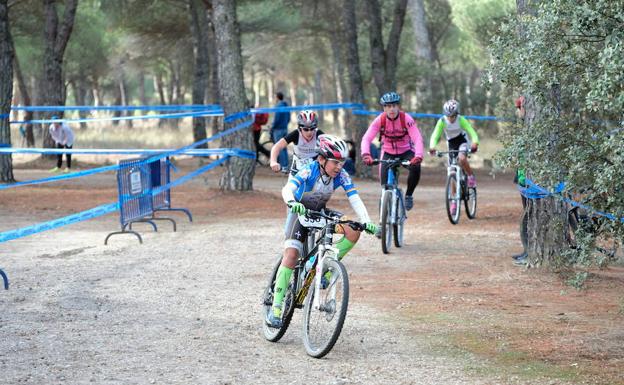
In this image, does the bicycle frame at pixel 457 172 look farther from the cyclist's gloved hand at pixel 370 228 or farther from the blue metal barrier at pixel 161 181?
the cyclist's gloved hand at pixel 370 228

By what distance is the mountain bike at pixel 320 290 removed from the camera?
7285 millimetres

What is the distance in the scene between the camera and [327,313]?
738 cm

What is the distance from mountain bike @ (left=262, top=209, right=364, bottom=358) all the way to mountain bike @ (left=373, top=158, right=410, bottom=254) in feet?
16.7

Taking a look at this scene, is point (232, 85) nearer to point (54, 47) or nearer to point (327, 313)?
point (54, 47)

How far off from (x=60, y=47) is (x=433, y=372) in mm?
24419

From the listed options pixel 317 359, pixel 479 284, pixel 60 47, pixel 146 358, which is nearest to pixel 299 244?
pixel 317 359

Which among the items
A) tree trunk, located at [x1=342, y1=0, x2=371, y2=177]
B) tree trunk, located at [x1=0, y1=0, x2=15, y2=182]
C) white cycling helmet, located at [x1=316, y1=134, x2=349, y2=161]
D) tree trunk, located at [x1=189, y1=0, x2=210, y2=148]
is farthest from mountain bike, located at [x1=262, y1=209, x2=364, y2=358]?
tree trunk, located at [x1=189, y1=0, x2=210, y2=148]

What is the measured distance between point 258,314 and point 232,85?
1172 centimetres

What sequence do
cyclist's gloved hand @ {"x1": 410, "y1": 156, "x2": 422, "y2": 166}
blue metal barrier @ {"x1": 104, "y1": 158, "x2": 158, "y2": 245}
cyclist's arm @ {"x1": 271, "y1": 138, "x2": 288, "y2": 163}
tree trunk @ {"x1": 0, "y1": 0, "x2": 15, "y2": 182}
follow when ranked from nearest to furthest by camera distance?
1. cyclist's arm @ {"x1": 271, "y1": 138, "x2": 288, "y2": 163}
2. cyclist's gloved hand @ {"x1": 410, "y1": 156, "x2": 422, "y2": 166}
3. blue metal barrier @ {"x1": 104, "y1": 158, "x2": 158, "y2": 245}
4. tree trunk @ {"x1": 0, "y1": 0, "x2": 15, "y2": 182}

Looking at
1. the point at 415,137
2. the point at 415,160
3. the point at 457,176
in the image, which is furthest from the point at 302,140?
the point at 457,176

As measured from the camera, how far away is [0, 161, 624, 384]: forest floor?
7094 mm

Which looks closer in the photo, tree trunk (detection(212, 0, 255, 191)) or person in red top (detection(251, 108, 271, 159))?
tree trunk (detection(212, 0, 255, 191))

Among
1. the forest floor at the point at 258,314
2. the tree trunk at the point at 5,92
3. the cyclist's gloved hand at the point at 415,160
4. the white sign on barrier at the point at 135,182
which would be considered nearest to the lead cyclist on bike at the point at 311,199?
the forest floor at the point at 258,314

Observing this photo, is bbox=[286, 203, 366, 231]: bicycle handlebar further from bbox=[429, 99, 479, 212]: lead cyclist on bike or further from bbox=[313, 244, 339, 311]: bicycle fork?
bbox=[429, 99, 479, 212]: lead cyclist on bike
